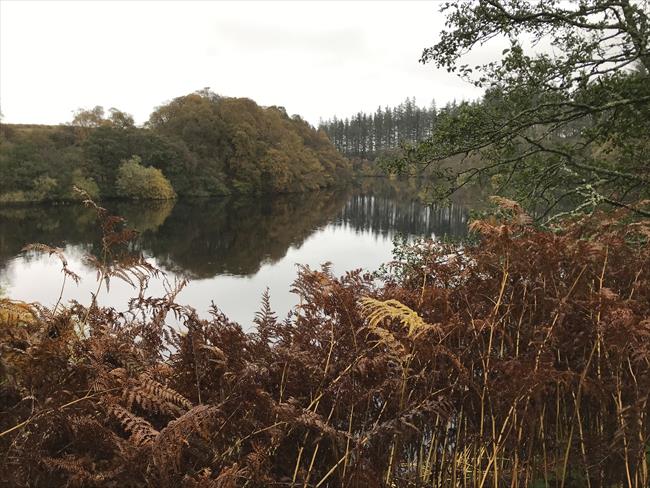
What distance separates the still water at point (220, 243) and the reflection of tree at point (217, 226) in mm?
74

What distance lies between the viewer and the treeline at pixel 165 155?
1957 inches

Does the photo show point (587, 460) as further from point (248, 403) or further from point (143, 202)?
point (143, 202)

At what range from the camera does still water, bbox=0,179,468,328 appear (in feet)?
66.2

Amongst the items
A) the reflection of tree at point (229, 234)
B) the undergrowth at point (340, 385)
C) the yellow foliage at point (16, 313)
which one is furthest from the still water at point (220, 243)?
the yellow foliage at point (16, 313)

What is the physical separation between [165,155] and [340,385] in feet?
210

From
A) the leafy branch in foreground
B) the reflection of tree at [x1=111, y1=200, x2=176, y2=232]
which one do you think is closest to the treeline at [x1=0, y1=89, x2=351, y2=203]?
the reflection of tree at [x1=111, y1=200, x2=176, y2=232]

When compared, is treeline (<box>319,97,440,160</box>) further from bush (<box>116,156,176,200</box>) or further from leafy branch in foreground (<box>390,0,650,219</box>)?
leafy branch in foreground (<box>390,0,650,219</box>)

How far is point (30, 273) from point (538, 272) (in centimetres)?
2622

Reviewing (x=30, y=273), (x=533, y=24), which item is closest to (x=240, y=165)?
(x=30, y=273)

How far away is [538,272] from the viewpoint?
275 centimetres

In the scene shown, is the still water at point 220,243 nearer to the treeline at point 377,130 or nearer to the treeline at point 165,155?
the treeline at point 165,155

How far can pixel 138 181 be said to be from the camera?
56562 mm

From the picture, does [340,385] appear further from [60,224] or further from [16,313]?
[60,224]

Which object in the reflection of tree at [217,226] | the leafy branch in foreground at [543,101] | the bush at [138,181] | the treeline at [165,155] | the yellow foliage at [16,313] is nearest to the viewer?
the yellow foliage at [16,313]
